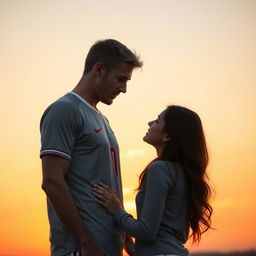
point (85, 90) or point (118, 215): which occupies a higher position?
point (85, 90)

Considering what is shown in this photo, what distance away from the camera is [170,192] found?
3.91 meters

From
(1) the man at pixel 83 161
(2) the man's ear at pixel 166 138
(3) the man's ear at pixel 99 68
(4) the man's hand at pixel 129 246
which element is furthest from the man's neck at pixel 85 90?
(4) the man's hand at pixel 129 246

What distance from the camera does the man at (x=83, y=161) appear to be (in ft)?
11.8

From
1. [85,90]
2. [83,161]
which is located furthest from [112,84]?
[83,161]

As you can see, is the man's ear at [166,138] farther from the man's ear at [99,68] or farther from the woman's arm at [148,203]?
the man's ear at [99,68]

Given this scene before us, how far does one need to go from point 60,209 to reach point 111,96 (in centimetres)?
109

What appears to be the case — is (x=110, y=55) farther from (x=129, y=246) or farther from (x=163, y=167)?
(x=129, y=246)

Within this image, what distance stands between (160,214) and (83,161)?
26.3 inches

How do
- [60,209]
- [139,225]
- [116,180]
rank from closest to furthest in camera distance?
[60,209] → [139,225] → [116,180]

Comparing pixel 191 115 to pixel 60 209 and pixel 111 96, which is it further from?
pixel 60 209

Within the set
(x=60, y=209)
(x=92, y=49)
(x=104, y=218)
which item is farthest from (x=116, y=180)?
(x=92, y=49)

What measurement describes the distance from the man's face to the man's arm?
2.60 feet

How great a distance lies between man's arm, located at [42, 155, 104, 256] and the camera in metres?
3.57

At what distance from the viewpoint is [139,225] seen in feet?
12.5
